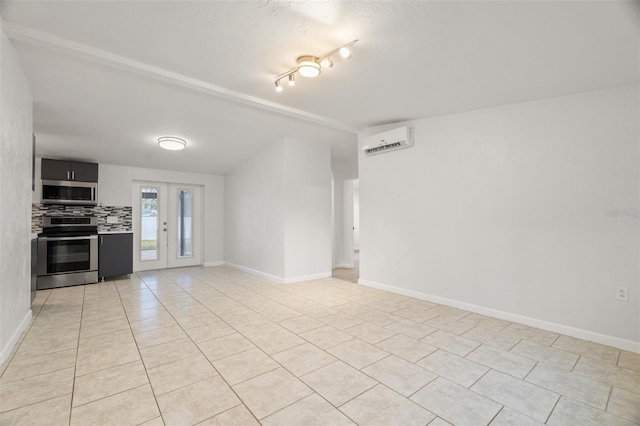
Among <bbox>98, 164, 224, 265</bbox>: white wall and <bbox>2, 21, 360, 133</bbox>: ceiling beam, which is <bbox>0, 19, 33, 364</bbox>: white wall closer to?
<bbox>2, 21, 360, 133</bbox>: ceiling beam

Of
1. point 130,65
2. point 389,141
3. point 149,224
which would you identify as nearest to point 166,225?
point 149,224

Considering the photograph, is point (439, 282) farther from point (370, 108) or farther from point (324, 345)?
point (370, 108)

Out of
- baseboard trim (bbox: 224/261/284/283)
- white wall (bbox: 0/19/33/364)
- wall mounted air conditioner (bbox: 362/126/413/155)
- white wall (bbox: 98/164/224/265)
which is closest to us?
white wall (bbox: 0/19/33/364)

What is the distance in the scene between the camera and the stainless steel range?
4.71m

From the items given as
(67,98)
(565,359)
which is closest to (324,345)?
(565,359)

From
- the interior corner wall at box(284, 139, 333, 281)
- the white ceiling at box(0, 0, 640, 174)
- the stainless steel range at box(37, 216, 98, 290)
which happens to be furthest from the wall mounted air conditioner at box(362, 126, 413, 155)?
the stainless steel range at box(37, 216, 98, 290)

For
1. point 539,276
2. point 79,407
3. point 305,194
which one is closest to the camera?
point 79,407

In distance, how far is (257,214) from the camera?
5898 millimetres

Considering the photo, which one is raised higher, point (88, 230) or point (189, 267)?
point (88, 230)

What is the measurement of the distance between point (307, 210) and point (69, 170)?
4343mm

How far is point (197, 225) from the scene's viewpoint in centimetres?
713

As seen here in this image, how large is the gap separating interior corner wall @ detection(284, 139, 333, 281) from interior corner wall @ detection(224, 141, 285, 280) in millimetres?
139

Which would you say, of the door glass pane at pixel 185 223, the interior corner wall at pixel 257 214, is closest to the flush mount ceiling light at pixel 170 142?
the interior corner wall at pixel 257 214

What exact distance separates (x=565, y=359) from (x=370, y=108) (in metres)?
3.27
